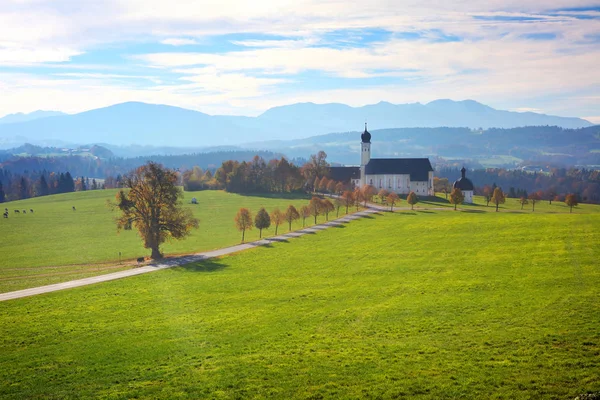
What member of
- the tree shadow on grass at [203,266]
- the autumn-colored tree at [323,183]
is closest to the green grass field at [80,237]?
the tree shadow on grass at [203,266]

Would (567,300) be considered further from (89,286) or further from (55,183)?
(55,183)

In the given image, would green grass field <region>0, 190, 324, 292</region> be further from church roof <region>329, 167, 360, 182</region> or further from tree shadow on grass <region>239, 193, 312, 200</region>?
church roof <region>329, 167, 360, 182</region>

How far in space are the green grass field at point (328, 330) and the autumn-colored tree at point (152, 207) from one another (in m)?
11.4

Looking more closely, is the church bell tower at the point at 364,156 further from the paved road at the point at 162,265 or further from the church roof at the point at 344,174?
the paved road at the point at 162,265

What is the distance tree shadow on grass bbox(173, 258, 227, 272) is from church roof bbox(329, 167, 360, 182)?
8568 centimetres

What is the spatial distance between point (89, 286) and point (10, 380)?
2019cm

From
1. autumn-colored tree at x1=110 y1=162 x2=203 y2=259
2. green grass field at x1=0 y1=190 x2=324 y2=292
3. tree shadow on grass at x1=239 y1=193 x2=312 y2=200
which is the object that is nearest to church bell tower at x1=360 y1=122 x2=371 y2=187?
tree shadow on grass at x1=239 y1=193 x2=312 y2=200

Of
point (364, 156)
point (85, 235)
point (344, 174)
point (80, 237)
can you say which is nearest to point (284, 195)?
point (344, 174)

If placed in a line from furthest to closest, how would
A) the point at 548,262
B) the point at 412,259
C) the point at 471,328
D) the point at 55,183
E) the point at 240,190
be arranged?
the point at 55,183
the point at 240,190
the point at 412,259
the point at 548,262
the point at 471,328

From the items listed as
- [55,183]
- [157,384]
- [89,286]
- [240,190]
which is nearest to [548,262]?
[157,384]

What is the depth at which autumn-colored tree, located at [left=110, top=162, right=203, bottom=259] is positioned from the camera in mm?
56781

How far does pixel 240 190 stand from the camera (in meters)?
137

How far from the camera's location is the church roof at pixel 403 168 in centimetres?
12456

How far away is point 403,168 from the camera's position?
415 feet
